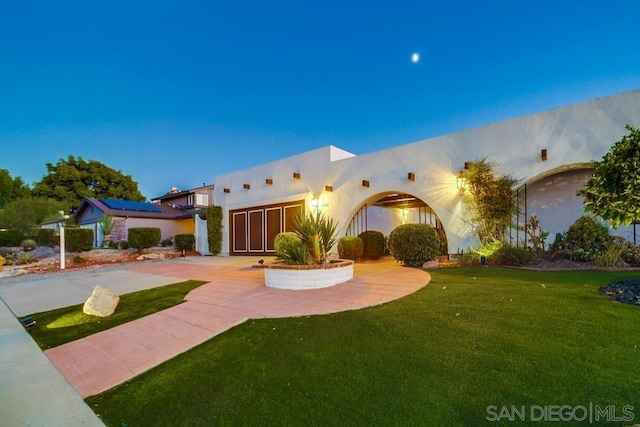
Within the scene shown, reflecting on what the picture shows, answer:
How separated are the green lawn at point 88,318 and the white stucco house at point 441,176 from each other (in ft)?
24.7

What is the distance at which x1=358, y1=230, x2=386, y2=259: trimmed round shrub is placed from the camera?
11.0 metres

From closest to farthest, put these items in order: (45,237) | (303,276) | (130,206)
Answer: (303,276) < (45,237) < (130,206)

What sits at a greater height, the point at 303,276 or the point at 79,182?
the point at 79,182

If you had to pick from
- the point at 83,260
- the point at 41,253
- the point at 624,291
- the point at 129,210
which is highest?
the point at 129,210

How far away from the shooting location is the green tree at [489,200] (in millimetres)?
8156

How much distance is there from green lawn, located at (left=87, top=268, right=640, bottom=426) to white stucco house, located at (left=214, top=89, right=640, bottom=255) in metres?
5.33

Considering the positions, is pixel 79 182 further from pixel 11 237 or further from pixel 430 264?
pixel 430 264

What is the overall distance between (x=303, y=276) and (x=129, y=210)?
21.9m

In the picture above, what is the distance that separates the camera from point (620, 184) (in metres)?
3.84

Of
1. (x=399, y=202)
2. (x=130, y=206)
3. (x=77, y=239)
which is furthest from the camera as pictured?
(x=130, y=206)

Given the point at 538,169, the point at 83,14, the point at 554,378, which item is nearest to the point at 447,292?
the point at 554,378

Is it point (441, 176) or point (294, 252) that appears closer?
point (294, 252)

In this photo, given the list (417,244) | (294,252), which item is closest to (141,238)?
(294,252)

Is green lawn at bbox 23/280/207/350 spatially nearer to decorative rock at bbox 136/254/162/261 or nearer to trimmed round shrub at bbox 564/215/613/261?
decorative rock at bbox 136/254/162/261
